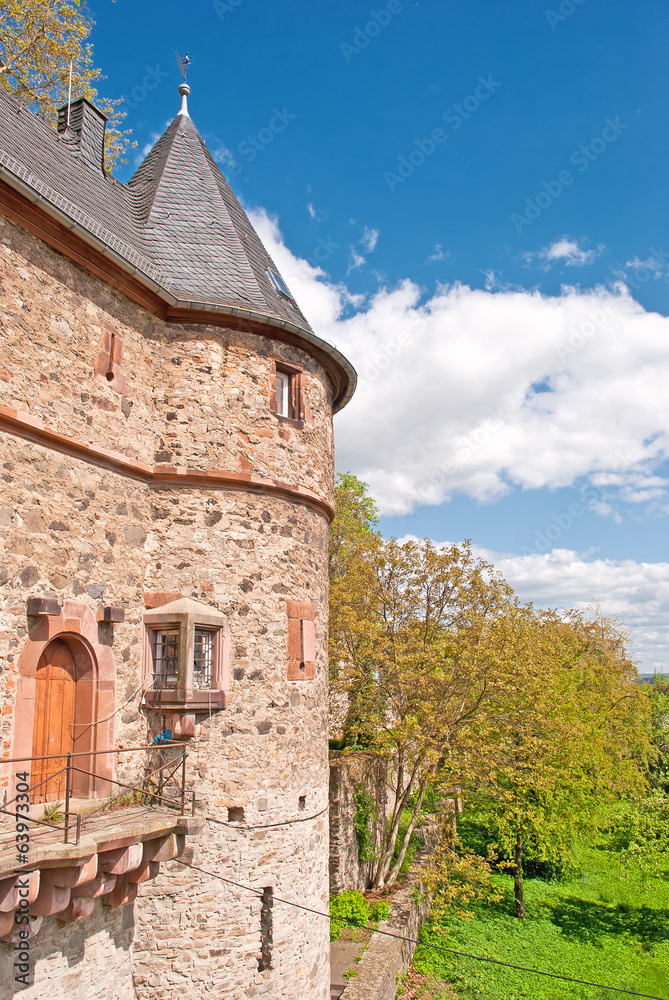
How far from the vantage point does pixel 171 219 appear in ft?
31.7

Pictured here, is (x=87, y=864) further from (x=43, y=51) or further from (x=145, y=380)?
(x=43, y=51)

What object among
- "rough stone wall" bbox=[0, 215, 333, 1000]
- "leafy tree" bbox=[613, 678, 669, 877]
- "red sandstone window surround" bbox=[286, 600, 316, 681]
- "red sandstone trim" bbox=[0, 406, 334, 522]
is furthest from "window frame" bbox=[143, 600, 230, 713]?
"leafy tree" bbox=[613, 678, 669, 877]

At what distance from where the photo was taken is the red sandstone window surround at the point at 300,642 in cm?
847

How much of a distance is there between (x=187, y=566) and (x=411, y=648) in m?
9.12

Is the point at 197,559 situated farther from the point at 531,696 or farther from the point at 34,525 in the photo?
the point at 531,696

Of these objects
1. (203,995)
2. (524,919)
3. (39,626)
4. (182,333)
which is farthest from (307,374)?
(524,919)

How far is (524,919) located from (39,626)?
1565 cm

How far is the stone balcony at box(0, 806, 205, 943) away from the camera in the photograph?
209 inches

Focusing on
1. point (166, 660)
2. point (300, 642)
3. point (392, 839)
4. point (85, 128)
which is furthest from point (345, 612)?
point (85, 128)

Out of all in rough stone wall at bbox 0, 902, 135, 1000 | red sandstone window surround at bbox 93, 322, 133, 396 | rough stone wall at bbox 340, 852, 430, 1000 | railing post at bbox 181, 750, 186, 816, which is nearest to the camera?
rough stone wall at bbox 0, 902, 135, 1000

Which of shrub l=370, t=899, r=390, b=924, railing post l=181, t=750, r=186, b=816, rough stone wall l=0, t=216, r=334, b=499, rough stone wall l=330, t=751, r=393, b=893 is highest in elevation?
rough stone wall l=0, t=216, r=334, b=499

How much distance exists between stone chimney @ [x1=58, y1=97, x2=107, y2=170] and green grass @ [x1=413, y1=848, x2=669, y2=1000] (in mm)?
15270

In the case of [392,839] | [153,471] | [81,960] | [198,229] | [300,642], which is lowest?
[392,839]

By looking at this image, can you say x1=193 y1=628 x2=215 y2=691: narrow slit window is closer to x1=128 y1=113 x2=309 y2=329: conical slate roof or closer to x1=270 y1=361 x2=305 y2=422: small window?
x1=270 y1=361 x2=305 y2=422: small window
